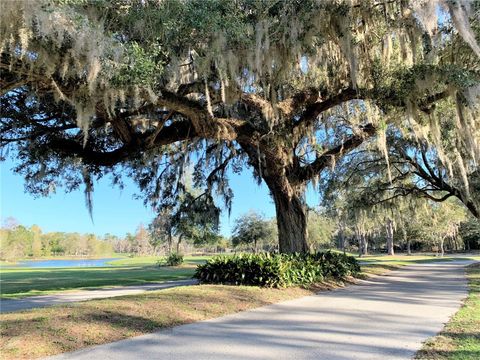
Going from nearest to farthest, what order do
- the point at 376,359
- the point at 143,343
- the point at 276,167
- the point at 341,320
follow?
the point at 376,359 < the point at 143,343 < the point at 341,320 < the point at 276,167

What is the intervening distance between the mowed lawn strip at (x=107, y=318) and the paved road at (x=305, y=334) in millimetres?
289

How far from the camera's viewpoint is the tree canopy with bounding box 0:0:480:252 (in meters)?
6.30

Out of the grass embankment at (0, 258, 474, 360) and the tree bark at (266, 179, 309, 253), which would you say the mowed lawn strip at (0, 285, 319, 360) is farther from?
the tree bark at (266, 179, 309, 253)

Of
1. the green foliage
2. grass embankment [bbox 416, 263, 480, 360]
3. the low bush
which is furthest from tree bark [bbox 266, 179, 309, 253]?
the green foliage

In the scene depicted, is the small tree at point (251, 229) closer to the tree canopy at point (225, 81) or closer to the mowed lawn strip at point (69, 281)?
the mowed lawn strip at point (69, 281)

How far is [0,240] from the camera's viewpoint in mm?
59656

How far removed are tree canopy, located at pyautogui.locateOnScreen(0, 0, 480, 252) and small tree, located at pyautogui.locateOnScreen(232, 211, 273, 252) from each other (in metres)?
26.9

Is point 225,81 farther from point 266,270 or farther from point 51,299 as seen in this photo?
point 51,299

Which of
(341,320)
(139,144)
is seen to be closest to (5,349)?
(341,320)

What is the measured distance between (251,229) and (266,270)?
30847mm

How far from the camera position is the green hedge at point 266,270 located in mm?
10047

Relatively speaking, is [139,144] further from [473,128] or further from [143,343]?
[473,128]

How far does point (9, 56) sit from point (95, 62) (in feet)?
4.38

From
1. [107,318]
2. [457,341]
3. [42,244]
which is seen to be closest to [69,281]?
[107,318]
